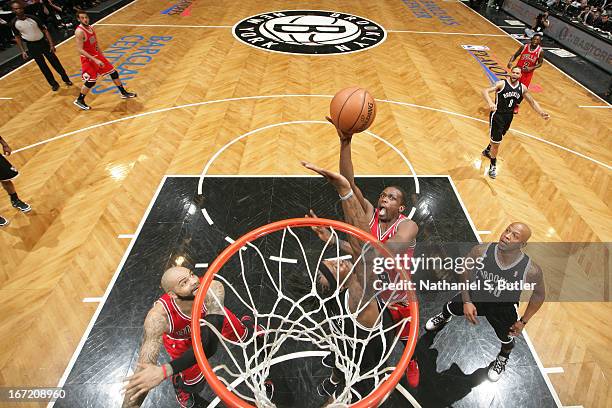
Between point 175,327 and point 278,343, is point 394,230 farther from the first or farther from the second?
point 175,327

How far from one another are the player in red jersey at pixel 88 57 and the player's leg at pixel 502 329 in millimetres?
7488

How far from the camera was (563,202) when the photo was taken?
5355 mm

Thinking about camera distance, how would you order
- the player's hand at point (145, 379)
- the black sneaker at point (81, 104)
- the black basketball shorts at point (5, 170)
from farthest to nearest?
the black sneaker at point (81, 104) < the black basketball shorts at point (5, 170) < the player's hand at point (145, 379)

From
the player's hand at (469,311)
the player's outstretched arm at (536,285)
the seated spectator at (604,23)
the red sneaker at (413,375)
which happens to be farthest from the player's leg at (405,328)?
the seated spectator at (604,23)

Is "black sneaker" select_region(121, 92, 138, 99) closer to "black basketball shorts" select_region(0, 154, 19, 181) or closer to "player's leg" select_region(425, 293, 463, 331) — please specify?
"black basketball shorts" select_region(0, 154, 19, 181)

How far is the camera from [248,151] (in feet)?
20.0

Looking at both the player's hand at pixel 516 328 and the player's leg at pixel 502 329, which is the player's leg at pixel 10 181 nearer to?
the player's leg at pixel 502 329

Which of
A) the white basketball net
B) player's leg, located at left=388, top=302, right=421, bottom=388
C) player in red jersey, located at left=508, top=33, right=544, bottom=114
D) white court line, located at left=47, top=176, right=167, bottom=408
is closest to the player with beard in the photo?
player's leg, located at left=388, top=302, right=421, bottom=388

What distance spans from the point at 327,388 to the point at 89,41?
23.1 feet

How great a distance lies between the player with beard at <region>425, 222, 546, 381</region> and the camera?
2.97 meters

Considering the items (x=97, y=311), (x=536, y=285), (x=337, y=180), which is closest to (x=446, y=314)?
(x=536, y=285)

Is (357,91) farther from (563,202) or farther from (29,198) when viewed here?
(29,198)

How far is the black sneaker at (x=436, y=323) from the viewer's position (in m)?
3.61

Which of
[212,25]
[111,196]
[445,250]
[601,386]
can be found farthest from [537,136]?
[212,25]
